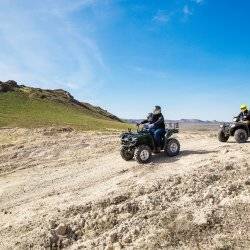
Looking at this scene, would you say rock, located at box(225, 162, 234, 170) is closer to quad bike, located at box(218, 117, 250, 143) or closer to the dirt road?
the dirt road

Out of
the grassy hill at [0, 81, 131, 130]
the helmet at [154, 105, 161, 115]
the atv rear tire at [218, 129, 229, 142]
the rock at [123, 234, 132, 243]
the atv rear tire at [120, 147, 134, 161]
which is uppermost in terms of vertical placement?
the grassy hill at [0, 81, 131, 130]

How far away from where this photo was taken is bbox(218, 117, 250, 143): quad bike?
2653 cm

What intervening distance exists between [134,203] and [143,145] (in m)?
6.40

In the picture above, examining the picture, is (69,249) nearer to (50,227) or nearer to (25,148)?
(50,227)

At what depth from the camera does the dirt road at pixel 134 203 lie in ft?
46.6

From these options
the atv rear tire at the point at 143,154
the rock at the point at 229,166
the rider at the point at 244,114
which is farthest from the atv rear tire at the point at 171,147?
the rider at the point at 244,114

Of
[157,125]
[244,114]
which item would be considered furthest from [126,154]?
[244,114]

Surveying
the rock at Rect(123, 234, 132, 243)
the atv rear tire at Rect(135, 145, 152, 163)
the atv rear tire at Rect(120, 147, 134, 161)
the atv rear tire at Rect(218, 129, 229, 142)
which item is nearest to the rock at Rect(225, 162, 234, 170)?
the atv rear tire at Rect(135, 145, 152, 163)

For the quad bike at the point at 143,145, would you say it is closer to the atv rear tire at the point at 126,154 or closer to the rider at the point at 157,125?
the atv rear tire at the point at 126,154

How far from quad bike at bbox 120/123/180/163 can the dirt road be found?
0.52 metres

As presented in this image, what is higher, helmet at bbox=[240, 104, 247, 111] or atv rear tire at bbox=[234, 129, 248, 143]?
helmet at bbox=[240, 104, 247, 111]

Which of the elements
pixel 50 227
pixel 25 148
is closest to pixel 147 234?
pixel 50 227

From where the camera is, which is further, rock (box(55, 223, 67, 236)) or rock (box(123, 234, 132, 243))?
rock (box(55, 223, 67, 236))

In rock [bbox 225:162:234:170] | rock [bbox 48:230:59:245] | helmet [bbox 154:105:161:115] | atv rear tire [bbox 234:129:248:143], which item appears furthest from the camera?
atv rear tire [bbox 234:129:248:143]
